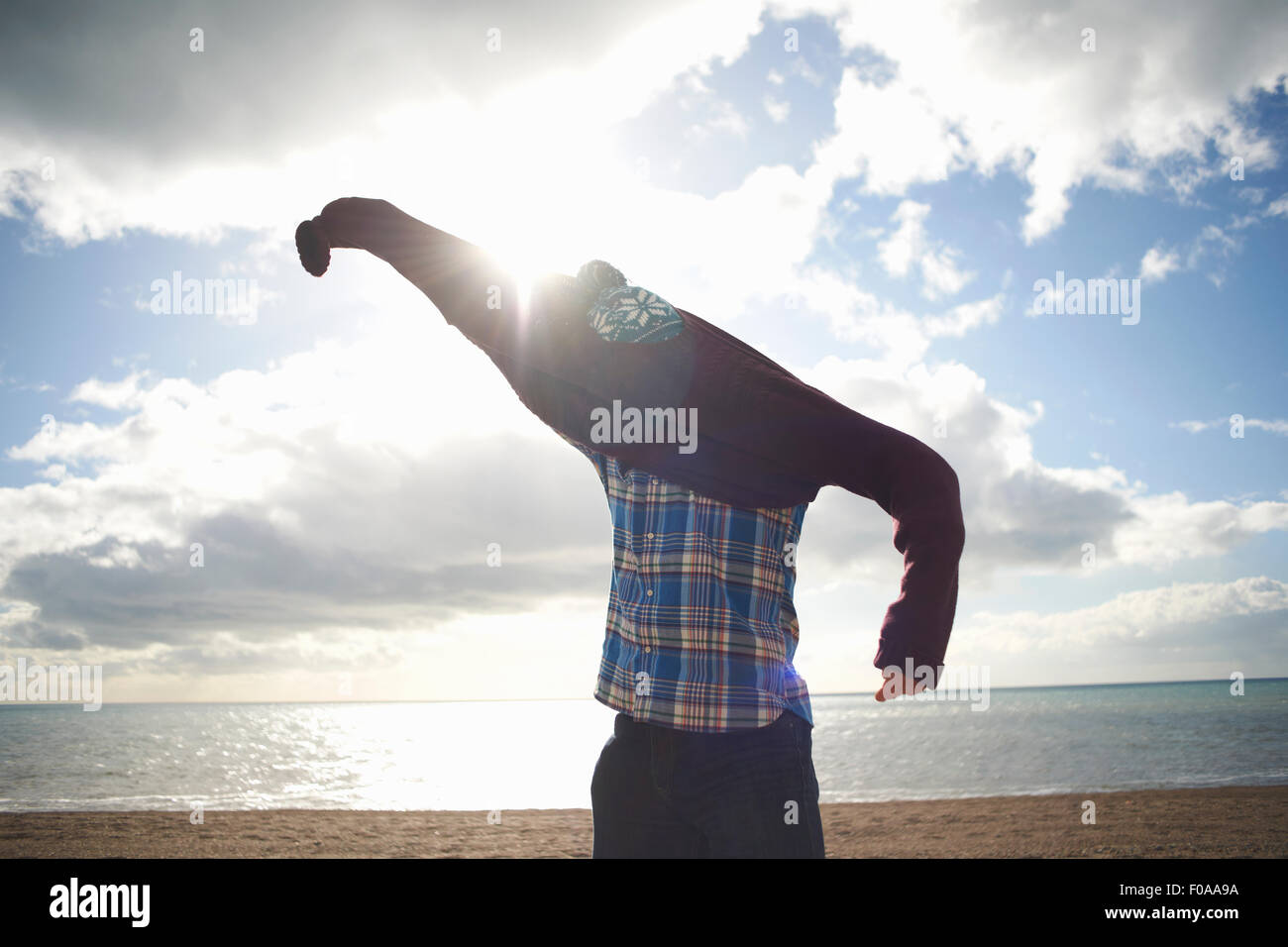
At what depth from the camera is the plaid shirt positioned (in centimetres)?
142

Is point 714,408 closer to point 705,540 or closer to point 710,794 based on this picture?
point 705,540

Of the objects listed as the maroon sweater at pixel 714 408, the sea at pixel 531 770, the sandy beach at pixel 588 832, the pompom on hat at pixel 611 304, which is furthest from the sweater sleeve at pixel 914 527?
the sea at pixel 531 770

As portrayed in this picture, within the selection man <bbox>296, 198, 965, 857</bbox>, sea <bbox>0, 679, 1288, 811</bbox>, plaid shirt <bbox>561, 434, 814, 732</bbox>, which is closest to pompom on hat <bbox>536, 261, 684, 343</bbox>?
man <bbox>296, 198, 965, 857</bbox>

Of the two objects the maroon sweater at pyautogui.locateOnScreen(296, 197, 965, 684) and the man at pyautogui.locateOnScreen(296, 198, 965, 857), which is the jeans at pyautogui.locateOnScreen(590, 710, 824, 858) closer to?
the man at pyautogui.locateOnScreen(296, 198, 965, 857)

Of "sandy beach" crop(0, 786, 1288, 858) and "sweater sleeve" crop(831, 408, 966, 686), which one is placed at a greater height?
"sweater sleeve" crop(831, 408, 966, 686)

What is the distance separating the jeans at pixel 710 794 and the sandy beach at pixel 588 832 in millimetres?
9801

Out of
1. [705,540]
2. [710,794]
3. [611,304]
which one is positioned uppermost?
[611,304]

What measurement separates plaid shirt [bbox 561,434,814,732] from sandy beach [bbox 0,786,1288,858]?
9893mm

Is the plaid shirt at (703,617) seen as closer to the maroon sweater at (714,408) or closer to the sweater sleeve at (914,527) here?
the maroon sweater at (714,408)

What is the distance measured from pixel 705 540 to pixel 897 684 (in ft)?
1.49

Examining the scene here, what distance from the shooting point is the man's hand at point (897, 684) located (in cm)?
135

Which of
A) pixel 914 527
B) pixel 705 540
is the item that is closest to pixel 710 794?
pixel 705 540

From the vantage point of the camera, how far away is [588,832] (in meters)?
12.4
